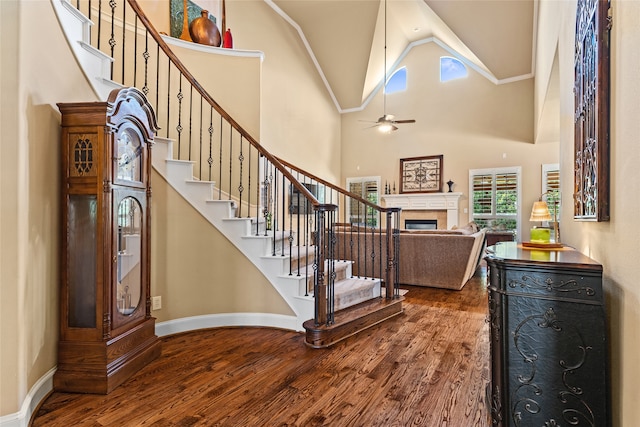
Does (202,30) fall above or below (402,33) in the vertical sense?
below

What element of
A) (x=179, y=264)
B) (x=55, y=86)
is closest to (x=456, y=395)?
(x=179, y=264)

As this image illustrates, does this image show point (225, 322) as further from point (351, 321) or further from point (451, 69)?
point (451, 69)

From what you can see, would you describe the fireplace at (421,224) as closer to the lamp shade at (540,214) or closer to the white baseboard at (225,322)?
the lamp shade at (540,214)

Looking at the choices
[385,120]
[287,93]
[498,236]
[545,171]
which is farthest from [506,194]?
[287,93]

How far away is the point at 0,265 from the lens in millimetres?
1648

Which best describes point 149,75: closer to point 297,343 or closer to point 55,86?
point 55,86

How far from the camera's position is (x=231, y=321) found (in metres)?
3.15

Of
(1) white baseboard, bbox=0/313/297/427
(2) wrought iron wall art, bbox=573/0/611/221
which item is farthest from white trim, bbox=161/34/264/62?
(2) wrought iron wall art, bbox=573/0/611/221

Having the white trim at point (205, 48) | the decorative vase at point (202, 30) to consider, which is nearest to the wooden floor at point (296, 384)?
the white trim at point (205, 48)

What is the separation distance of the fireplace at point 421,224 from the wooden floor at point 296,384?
5.69m

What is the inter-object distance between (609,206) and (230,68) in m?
4.25

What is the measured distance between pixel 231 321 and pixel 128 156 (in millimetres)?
1727

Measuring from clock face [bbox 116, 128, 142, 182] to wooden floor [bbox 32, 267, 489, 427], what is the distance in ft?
4.46

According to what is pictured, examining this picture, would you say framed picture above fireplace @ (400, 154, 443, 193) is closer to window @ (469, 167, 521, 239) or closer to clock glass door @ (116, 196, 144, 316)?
window @ (469, 167, 521, 239)
